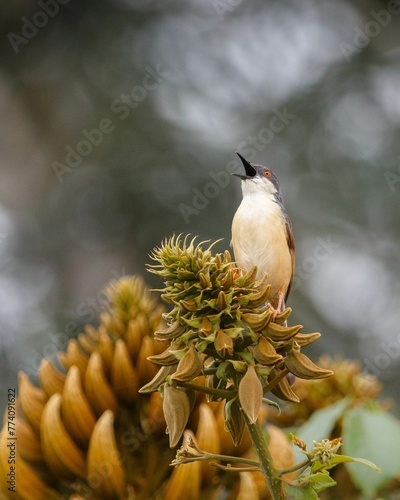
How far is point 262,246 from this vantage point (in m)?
2.77

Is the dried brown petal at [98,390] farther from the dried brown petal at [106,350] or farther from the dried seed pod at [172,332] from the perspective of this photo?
the dried seed pod at [172,332]

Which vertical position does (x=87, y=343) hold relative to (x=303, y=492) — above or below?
above

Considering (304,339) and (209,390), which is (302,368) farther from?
(209,390)

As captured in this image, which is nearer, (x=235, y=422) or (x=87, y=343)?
(x=235, y=422)

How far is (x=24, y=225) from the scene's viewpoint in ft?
25.5

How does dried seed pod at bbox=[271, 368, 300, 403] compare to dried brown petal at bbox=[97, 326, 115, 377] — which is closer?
dried seed pod at bbox=[271, 368, 300, 403]

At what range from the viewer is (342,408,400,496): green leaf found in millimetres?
2338

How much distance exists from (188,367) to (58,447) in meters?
1.03

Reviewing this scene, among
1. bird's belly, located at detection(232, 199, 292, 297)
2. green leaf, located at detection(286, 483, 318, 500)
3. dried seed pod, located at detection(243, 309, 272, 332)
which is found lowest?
green leaf, located at detection(286, 483, 318, 500)
